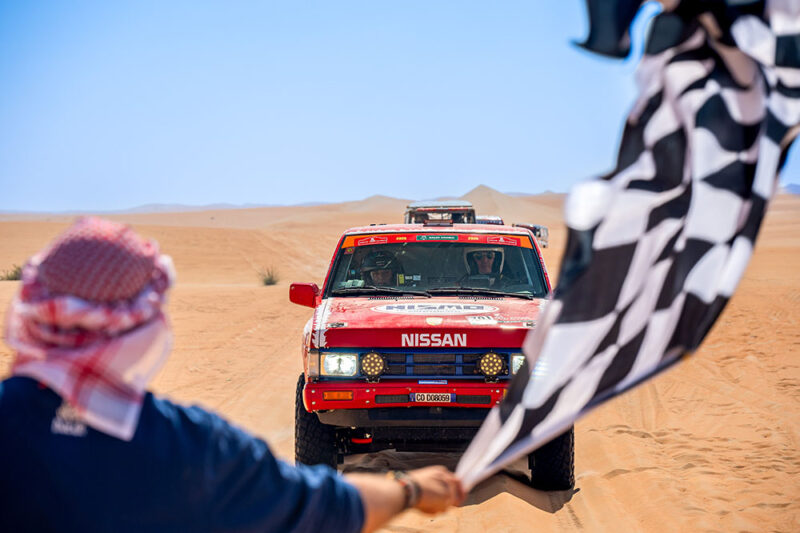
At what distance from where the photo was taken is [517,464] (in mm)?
6551

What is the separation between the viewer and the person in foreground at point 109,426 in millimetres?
1585

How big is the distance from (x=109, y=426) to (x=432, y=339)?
13.3ft

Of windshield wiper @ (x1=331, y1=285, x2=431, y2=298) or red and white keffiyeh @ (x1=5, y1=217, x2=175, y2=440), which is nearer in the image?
red and white keffiyeh @ (x1=5, y1=217, x2=175, y2=440)

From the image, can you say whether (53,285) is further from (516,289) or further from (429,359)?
(516,289)

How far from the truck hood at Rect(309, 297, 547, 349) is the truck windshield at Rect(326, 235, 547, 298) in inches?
30.8

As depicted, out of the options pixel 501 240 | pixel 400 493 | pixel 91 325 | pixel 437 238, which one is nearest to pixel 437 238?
pixel 437 238

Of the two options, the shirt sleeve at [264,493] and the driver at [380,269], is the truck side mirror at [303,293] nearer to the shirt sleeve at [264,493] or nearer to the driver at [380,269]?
the driver at [380,269]

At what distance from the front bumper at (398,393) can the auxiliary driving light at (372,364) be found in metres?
0.07

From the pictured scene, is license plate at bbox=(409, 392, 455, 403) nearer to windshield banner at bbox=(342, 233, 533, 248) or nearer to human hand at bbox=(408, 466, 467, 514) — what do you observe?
windshield banner at bbox=(342, 233, 533, 248)

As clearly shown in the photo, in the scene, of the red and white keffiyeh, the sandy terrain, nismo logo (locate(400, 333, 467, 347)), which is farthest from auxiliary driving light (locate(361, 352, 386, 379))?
the red and white keffiyeh

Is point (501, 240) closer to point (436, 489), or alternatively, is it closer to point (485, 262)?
point (485, 262)

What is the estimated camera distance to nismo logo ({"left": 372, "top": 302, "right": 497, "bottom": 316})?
595cm

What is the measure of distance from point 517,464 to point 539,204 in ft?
516

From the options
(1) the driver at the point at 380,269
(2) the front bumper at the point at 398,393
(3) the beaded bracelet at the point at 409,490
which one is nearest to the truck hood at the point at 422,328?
(2) the front bumper at the point at 398,393
